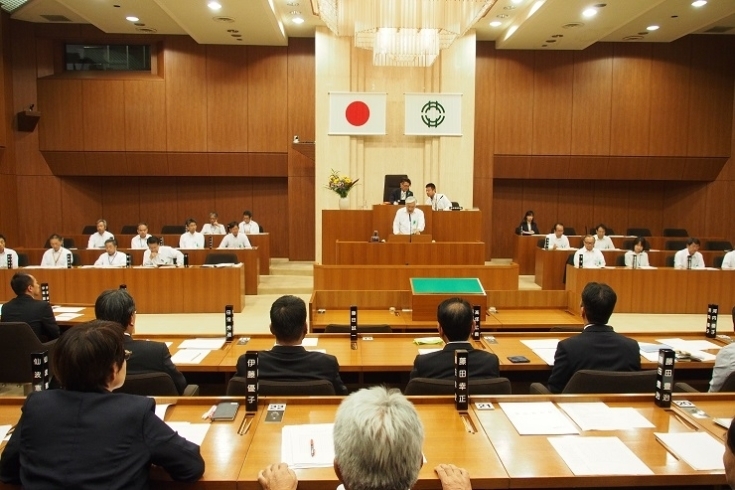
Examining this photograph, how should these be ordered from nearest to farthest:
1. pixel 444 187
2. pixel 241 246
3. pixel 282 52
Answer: pixel 241 246 → pixel 444 187 → pixel 282 52

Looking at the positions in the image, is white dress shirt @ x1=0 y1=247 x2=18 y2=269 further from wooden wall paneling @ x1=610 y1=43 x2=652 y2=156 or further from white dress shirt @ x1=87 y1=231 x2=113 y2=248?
wooden wall paneling @ x1=610 y1=43 x2=652 y2=156

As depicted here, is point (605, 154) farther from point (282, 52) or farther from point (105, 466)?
point (105, 466)

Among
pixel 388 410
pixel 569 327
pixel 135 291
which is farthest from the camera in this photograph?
pixel 135 291

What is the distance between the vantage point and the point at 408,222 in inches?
367

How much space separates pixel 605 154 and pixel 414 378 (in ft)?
37.9

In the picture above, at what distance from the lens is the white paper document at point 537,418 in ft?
8.61

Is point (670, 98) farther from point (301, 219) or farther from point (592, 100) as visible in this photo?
point (301, 219)

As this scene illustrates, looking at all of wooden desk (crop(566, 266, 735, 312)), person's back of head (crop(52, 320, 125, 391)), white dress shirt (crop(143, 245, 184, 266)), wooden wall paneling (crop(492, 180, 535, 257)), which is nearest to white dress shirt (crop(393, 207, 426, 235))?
wooden desk (crop(566, 266, 735, 312))

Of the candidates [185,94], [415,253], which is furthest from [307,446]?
[185,94]

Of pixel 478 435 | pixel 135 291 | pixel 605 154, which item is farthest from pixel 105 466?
pixel 605 154

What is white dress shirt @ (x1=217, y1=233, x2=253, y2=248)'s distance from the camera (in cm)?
1045

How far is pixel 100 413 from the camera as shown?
6.37 feet

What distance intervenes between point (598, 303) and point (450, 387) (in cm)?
115

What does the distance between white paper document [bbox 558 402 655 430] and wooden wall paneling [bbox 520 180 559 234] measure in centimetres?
1126
